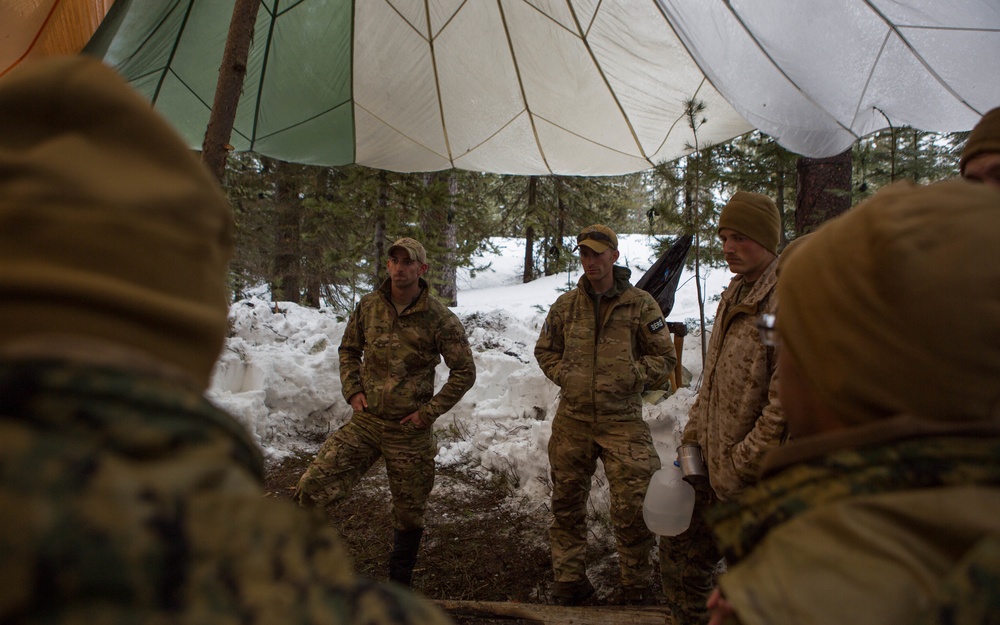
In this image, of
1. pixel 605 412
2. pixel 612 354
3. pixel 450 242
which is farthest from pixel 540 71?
pixel 450 242

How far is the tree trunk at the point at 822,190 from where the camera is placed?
603 centimetres

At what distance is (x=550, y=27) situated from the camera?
5.77m

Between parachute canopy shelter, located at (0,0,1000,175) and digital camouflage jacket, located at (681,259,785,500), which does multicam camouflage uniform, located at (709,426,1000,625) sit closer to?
digital camouflage jacket, located at (681,259,785,500)

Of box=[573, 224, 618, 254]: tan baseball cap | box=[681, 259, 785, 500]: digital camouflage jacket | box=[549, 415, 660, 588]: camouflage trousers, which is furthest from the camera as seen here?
box=[573, 224, 618, 254]: tan baseball cap

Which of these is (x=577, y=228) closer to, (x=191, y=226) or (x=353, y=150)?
(x=353, y=150)

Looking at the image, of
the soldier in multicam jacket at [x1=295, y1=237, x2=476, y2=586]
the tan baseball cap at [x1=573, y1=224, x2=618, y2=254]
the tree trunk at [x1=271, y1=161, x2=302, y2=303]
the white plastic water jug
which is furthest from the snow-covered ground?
the tree trunk at [x1=271, y1=161, x2=302, y2=303]

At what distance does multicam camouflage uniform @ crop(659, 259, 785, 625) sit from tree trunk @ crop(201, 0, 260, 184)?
3349 millimetres

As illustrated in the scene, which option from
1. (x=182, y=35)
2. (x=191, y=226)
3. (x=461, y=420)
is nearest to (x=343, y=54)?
(x=182, y=35)

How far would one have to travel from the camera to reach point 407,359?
430cm

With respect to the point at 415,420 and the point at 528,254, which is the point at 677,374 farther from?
the point at 528,254

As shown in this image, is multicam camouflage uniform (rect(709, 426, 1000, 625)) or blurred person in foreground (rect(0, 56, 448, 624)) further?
multicam camouflage uniform (rect(709, 426, 1000, 625))

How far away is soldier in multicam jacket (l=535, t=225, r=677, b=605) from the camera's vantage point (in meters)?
3.86

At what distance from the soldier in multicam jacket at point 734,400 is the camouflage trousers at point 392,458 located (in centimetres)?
190

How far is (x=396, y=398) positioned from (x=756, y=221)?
9.54 ft
